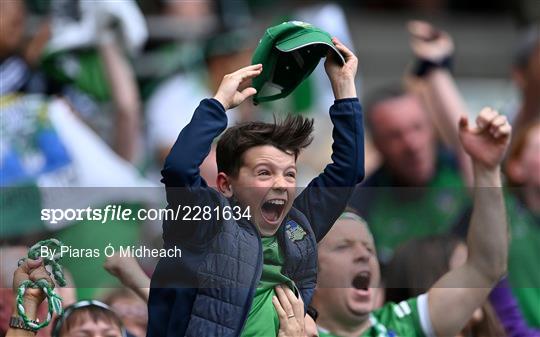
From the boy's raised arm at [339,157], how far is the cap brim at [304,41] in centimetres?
6

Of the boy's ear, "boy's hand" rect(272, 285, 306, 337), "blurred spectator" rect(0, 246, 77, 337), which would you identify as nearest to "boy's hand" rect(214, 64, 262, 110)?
the boy's ear

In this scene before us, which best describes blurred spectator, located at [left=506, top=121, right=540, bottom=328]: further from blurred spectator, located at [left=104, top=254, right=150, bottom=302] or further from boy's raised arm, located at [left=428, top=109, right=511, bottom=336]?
blurred spectator, located at [left=104, top=254, right=150, bottom=302]

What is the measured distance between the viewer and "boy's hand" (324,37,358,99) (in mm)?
3279

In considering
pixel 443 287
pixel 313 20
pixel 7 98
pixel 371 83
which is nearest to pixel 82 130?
pixel 7 98

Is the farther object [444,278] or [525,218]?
[525,218]

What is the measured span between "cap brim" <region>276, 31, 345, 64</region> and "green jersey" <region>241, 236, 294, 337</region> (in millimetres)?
442

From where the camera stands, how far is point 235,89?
10.3 feet

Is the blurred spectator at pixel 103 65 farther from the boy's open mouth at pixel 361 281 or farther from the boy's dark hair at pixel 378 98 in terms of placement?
the boy's open mouth at pixel 361 281

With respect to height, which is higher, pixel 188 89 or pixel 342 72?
pixel 342 72

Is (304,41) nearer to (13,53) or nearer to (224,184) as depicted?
(224,184)

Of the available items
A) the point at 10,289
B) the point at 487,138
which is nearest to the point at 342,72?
the point at 487,138

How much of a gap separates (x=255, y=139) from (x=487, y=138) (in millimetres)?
736

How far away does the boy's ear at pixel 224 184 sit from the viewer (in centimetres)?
320

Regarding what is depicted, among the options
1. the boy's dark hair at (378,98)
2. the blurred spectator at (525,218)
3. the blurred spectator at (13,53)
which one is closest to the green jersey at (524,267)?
the blurred spectator at (525,218)
